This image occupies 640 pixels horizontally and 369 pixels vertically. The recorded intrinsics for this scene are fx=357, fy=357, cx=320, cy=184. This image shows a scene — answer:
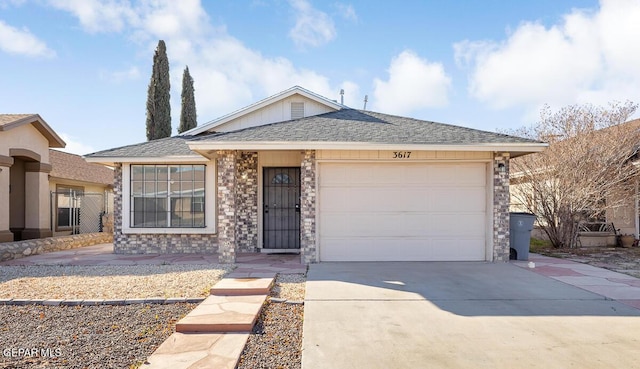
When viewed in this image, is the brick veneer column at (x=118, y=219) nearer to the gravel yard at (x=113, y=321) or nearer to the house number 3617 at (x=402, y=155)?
the gravel yard at (x=113, y=321)

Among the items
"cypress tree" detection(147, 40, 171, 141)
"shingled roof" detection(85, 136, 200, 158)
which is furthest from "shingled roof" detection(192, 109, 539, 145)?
"cypress tree" detection(147, 40, 171, 141)

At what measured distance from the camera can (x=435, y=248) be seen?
820 cm

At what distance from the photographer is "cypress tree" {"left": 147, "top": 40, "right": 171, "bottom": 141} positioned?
20.4 meters

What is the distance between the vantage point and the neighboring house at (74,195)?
13.7 metres

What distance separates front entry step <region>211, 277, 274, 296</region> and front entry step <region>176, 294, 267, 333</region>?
0.60ft

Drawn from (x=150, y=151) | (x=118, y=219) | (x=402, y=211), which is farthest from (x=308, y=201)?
(x=118, y=219)

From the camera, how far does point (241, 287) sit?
5637 millimetres

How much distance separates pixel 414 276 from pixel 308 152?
3338 mm

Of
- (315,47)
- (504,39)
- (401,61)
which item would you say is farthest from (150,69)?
(504,39)

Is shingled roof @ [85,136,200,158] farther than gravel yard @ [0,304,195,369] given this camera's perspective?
Yes

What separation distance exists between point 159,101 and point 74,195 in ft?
26.9

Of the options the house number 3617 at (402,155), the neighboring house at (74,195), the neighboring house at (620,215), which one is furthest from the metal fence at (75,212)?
the neighboring house at (620,215)

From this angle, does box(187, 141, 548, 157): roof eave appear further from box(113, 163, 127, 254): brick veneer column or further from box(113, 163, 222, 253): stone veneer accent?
box(113, 163, 127, 254): brick veneer column

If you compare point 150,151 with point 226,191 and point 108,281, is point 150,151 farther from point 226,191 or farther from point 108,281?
point 108,281
